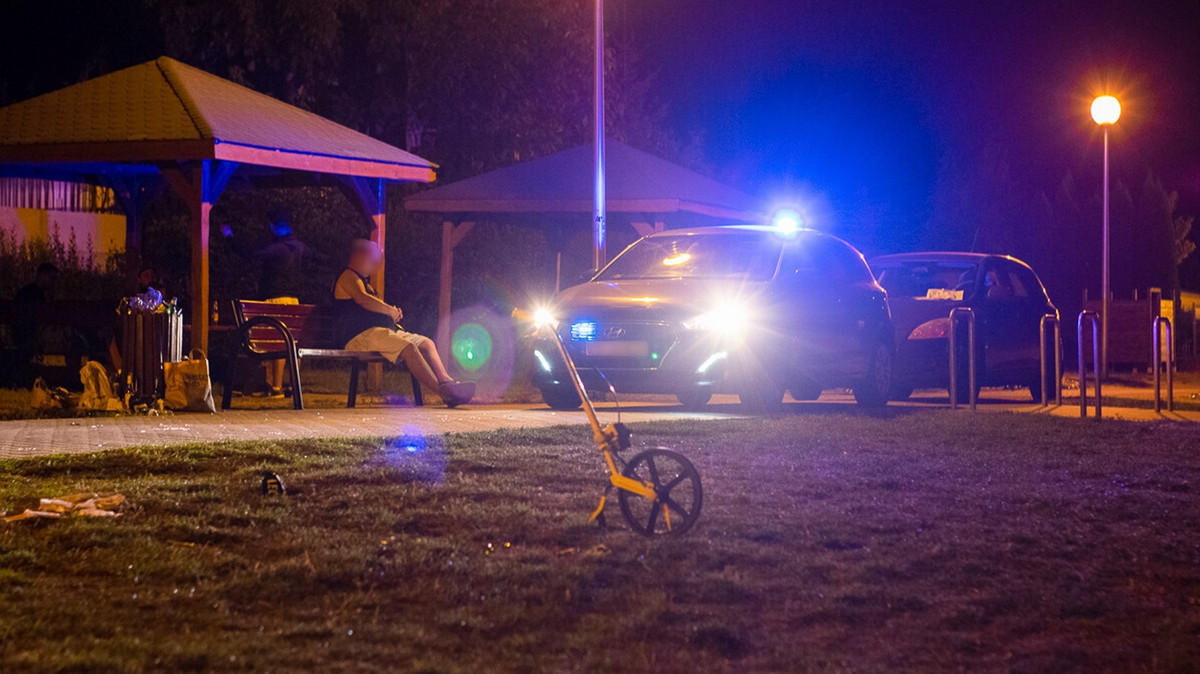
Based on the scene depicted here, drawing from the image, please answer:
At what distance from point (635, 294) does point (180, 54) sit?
16289 mm

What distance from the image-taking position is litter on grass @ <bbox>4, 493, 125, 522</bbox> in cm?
699

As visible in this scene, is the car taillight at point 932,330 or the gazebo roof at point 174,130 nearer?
the gazebo roof at point 174,130

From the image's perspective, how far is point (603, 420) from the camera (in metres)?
12.5

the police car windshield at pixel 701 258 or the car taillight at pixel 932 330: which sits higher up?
the police car windshield at pixel 701 258

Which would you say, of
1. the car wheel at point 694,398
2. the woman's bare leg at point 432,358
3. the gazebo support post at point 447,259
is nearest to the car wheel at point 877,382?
the car wheel at point 694,398

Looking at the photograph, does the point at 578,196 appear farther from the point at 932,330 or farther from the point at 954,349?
the point at 954,349

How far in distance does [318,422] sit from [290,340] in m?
1.57

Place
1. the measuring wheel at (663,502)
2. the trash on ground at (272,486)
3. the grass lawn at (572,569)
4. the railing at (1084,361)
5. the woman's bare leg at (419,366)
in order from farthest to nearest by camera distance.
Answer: the woman's bare leg at (419,366), the railing at (1084,361), the trash on ground at (272,486), the measuring wheel at (663,502), the grass lawn at (572,569)

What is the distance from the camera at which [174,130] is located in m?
14.6

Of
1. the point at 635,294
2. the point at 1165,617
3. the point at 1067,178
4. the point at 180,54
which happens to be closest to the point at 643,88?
the point at 180,54

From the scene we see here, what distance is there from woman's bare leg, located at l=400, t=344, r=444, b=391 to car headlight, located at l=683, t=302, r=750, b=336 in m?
2.40

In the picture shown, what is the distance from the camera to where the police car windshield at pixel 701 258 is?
561 inches

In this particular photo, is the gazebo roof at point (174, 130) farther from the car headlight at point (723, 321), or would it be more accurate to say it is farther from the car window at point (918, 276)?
the car window at point (918, 276)

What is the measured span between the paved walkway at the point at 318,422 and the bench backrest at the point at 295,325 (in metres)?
1.04
